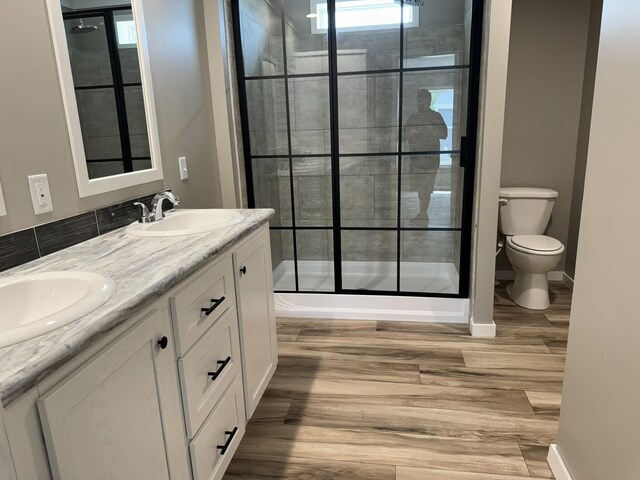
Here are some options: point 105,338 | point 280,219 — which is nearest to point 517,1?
point 280,219

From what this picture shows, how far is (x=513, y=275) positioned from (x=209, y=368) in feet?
10.0

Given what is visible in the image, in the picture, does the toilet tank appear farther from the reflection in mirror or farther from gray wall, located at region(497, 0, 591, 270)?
the reflection in mirror

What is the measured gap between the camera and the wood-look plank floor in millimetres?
1752

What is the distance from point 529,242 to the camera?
10.3 ft

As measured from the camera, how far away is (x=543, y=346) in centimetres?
263

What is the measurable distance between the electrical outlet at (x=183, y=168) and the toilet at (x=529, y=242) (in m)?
2.29

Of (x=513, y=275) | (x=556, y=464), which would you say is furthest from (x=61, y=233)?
(x=513, y=275)

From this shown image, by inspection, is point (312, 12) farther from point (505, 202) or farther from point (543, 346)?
point (543, 346)

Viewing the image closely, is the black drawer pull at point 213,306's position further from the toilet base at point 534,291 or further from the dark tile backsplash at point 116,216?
the toilet base at point 534,291

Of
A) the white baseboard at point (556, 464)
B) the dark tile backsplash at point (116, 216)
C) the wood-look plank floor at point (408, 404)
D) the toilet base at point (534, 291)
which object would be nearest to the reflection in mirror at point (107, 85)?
the dark tile backsplash at point (116, 216)

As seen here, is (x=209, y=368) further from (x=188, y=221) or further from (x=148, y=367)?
(x=188, y=221)

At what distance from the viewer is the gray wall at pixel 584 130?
3.11 metres

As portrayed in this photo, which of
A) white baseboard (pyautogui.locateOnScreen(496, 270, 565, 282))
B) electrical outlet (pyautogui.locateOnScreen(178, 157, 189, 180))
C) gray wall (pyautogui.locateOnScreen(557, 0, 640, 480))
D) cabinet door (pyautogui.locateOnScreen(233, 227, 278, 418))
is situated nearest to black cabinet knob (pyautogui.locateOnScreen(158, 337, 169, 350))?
cabinet door (pyautogui.locateOnScreen(233, 227, 278, 418))

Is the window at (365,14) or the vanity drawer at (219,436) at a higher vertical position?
the window at (365,14)
